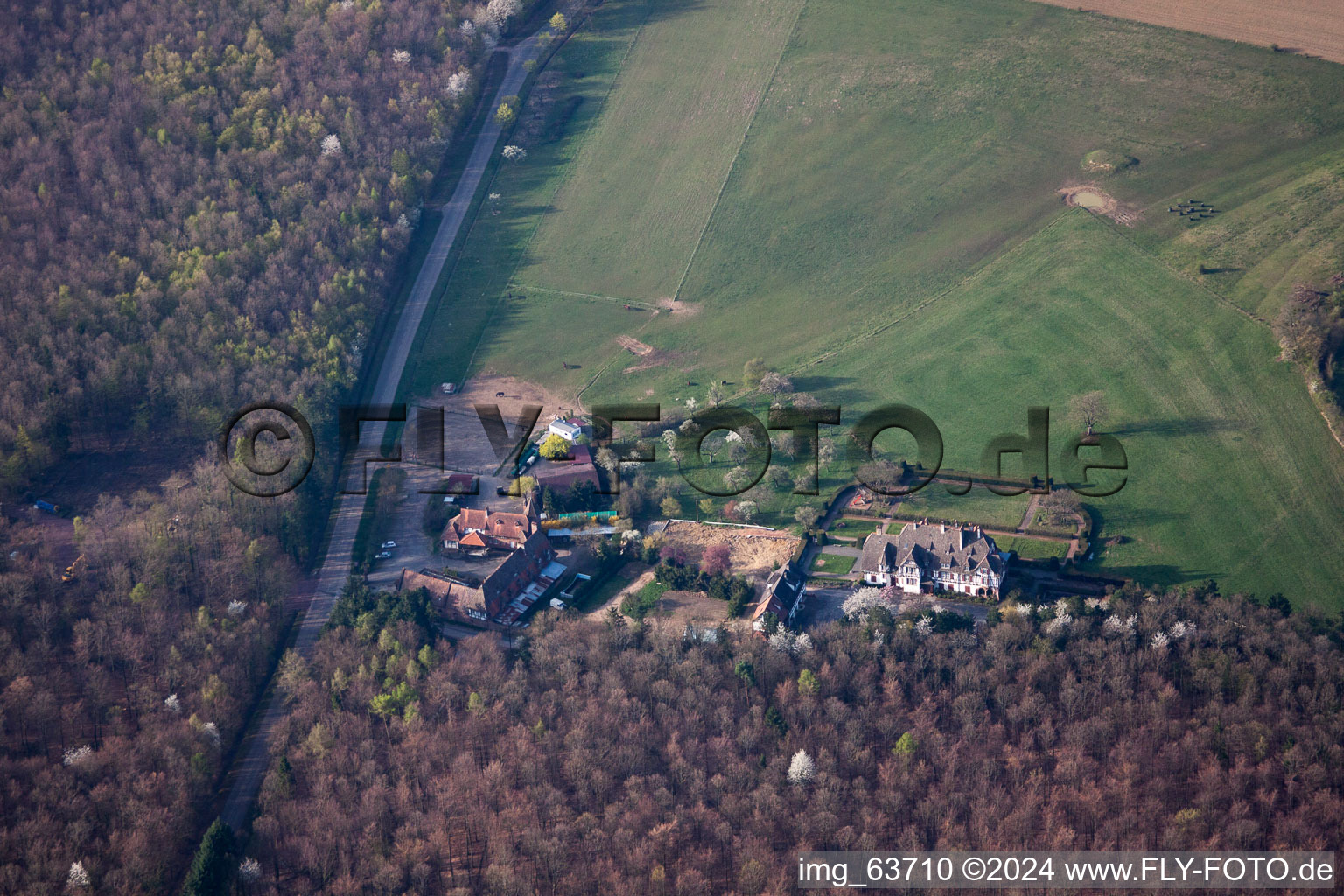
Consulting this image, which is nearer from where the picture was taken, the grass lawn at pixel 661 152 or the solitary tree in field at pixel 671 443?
the solitary tree in field at pixel 671 443

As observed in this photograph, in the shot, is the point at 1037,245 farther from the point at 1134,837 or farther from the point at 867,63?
the point at 1134,837

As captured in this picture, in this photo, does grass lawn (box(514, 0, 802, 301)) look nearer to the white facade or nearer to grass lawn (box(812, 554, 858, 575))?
the white facade

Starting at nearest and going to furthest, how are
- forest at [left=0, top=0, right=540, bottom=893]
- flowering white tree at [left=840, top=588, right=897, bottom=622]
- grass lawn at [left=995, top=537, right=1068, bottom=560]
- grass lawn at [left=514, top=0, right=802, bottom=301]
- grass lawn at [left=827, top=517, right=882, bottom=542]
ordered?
forest at [left=0, top=0, right=540, bottom=893], flowering white tree at [left=840, top=588, right=897, bottom=622], grass lawn at [left=995, top=537, right=1068, bottom=560], grass lawn at [left=827, top=517, right=882, bottom=542], grass lawn at [left=514, top=0, right=802, bottom=301]

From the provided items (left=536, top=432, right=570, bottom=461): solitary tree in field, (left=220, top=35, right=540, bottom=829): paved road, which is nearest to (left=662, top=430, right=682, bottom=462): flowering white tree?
(left=536, top=432, right=570, bottom=461): solitary tree in field

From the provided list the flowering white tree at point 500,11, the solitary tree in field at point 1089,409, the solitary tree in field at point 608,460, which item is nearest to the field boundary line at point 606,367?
the solitary tree in field at point 608,460

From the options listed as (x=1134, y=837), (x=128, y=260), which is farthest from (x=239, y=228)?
(x=1134, y=837)

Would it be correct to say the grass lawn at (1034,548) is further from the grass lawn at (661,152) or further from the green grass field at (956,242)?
the grass lawn at (661,152)
